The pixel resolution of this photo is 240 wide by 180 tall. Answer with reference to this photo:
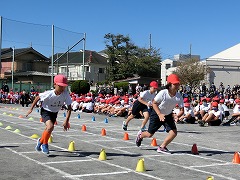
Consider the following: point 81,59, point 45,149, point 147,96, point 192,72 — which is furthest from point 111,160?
point 81,59

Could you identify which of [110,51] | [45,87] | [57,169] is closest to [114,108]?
[57,169]

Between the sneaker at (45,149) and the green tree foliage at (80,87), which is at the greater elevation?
the green tree foliage at (80,87)

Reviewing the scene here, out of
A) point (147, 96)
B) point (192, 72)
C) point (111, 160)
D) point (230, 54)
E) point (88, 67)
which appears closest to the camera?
point (111, 160)

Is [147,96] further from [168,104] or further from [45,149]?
[45,149]

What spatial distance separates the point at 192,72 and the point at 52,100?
45.6 metres

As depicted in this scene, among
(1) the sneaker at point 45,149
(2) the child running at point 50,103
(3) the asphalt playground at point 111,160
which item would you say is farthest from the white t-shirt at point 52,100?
(3) the asphalt playground at point 111,160

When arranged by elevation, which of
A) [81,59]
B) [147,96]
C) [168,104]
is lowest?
[168,104]

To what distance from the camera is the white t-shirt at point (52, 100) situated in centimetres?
898

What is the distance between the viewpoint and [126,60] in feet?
217

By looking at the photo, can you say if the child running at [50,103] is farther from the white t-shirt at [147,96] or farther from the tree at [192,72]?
the tree at [192,72]

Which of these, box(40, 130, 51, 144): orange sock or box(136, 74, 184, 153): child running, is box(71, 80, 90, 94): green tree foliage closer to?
box(136, 74, 184, 153): child running

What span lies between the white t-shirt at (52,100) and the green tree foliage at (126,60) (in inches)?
2198

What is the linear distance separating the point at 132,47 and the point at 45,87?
999 inches

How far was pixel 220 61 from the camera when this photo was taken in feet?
180
